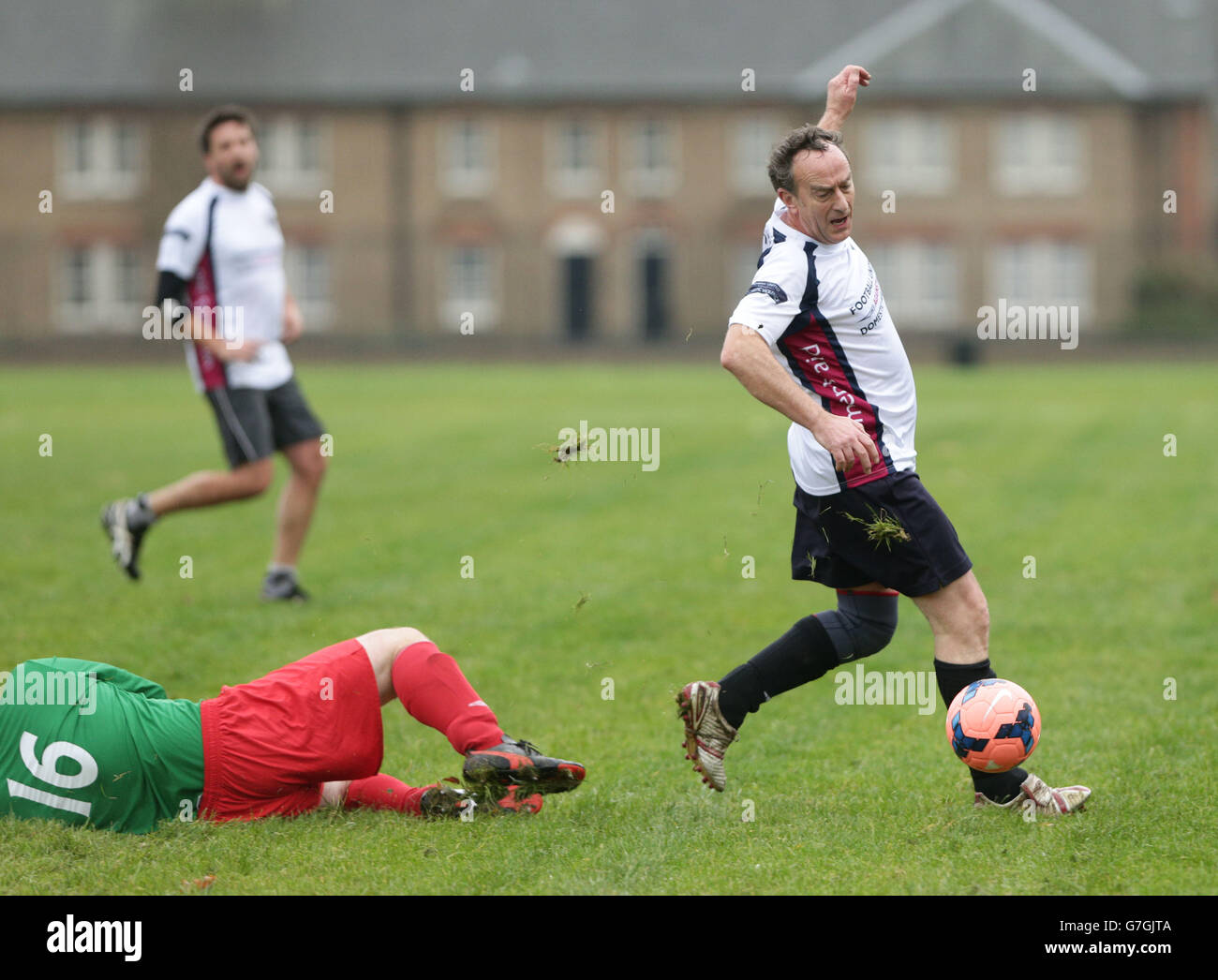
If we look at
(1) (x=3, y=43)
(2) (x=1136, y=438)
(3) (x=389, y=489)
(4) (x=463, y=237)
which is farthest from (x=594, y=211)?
(3) (x=389, y=489)

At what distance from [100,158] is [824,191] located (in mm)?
47712

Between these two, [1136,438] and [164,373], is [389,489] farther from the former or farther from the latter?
[164,373]

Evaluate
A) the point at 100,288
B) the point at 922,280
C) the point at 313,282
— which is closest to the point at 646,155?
the point at 922,280

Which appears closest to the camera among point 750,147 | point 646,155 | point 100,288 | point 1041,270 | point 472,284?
point 750,147

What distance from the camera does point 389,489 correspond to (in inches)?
579

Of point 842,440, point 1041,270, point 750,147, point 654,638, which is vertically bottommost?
point 654,638

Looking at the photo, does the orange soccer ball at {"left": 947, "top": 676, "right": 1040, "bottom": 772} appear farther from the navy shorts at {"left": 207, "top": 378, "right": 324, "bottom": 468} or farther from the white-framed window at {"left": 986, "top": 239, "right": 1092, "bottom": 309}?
the white-framed window at {"left": 986, "top": 239, "right": 1092, "bottom": 309}

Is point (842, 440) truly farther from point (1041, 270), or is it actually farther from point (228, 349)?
point (1041, 270)

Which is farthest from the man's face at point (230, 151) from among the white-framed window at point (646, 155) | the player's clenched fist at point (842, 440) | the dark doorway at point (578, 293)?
the white-framed window at point (646, 155)

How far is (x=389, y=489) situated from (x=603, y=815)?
971 centimetres

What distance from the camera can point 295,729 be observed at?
4.89 m

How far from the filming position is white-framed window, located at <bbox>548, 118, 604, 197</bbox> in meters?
48.2

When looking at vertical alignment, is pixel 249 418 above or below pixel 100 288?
below

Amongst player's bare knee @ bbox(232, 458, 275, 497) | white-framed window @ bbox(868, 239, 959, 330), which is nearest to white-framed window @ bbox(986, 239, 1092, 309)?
white-framed window @ bbox(868, 239, 959, 330)
